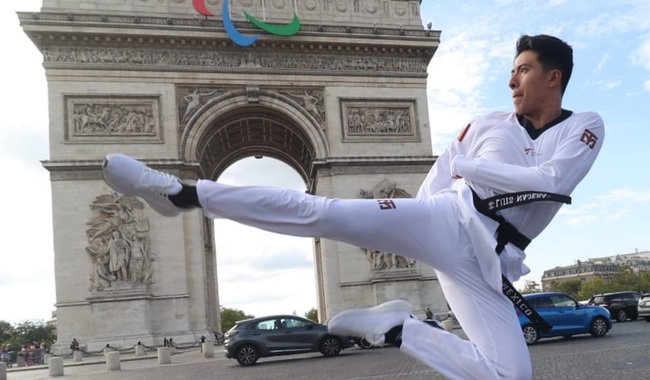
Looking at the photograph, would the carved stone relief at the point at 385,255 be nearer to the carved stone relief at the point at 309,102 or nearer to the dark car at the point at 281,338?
the carved stone relief at the point at 309,102

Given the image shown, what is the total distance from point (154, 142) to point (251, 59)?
5001 millimetres

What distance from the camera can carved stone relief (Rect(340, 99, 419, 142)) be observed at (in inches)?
1000

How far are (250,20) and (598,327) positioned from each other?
16662 mm

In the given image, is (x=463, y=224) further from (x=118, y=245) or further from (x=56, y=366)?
(x=118, y=245)

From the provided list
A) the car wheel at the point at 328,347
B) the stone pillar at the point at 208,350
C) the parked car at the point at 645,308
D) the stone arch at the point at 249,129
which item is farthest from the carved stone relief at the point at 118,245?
the parked car at the point at 645,308

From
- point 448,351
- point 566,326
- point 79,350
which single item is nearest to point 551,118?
point 448,351

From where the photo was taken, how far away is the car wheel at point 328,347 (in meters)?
14.7

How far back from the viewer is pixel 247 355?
1416cm

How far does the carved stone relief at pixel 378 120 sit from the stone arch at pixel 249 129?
4.10 ft

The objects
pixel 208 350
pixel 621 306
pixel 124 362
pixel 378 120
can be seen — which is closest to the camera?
pixel 208 350

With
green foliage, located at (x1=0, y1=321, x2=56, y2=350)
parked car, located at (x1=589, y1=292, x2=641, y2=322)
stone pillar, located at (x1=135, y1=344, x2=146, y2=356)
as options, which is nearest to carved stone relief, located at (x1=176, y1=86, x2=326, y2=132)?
stone pillar, located at (x1=135, y1=344, x2=146, y2=356)

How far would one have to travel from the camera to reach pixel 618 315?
2255cm

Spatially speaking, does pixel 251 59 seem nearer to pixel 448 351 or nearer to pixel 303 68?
pixel 303 68

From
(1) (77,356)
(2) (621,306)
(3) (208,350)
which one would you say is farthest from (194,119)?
(2) (621,306)
